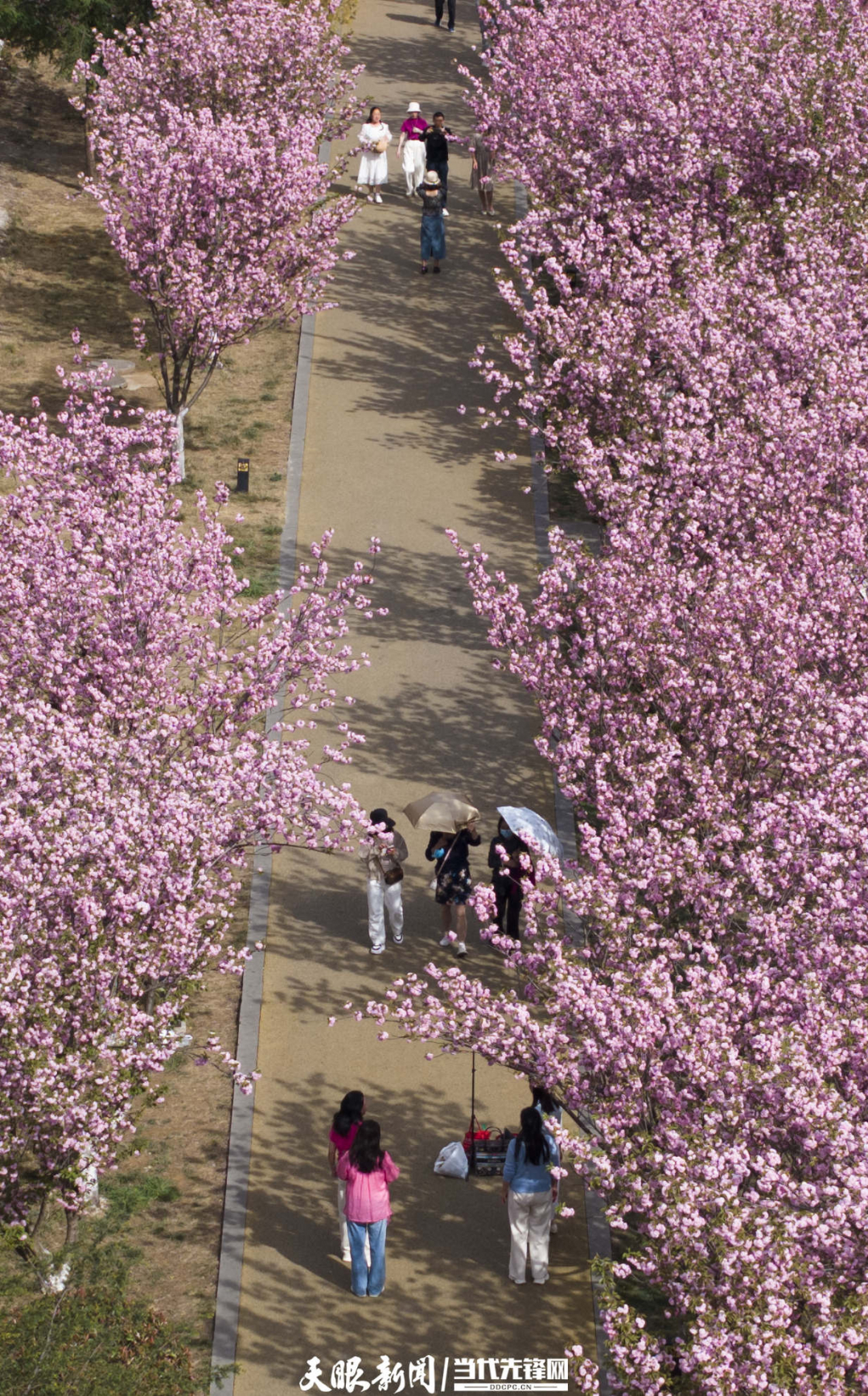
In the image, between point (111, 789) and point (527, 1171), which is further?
point (527, 1171)

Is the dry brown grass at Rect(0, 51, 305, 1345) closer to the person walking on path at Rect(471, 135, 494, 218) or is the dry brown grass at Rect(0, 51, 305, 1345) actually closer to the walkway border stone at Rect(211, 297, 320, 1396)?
the walkway border stone at Rect(211, 297, 320, 1396)

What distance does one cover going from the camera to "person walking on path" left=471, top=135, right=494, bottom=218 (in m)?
31.3

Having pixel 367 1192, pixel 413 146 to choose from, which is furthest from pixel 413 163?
pixel 367 1192

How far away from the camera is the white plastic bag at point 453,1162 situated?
15008 millimetres

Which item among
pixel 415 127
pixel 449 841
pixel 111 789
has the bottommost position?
pixel 449 841

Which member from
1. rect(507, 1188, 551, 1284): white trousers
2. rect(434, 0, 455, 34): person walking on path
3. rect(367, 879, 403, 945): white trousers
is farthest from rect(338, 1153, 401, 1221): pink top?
rect(434, 0, 455, 34): person walking on path

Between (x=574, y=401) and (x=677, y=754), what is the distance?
22.7 ft

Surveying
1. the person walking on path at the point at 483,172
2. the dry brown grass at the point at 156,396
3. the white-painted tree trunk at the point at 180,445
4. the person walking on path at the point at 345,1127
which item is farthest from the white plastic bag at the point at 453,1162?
the person walking on path at the point at 483,172

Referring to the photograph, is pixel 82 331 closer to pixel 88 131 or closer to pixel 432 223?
pixel 88 131

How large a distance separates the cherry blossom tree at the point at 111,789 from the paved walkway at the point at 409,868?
45.1 inches

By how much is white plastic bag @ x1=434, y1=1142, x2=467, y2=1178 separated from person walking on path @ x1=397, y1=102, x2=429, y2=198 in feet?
67.3

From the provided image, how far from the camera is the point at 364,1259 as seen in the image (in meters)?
13.8

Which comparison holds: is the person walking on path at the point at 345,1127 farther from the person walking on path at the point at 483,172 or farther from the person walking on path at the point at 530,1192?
the person walking on path at the point at 483,172

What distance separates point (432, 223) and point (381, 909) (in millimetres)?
15370
